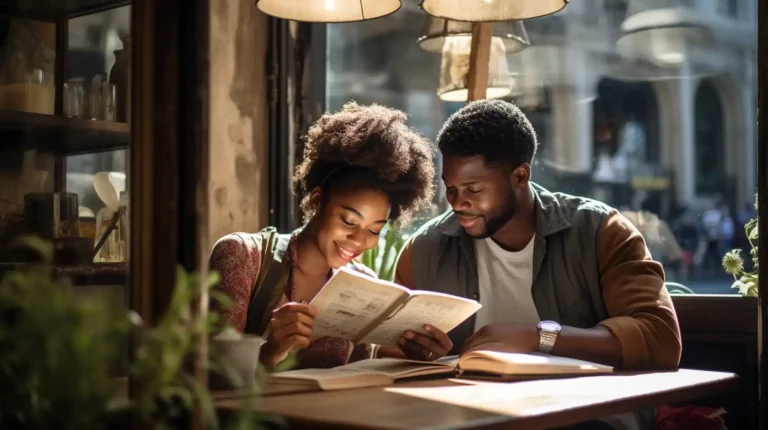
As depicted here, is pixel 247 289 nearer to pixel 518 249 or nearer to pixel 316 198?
pixel 316 198

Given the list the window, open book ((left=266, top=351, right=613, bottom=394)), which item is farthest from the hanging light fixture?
open book ((left=266, top=351, right=613, bottom=394))

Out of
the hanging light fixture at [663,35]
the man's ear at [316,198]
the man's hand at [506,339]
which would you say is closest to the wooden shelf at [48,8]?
the man's ear at [316,198]

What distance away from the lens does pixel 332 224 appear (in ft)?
8.22

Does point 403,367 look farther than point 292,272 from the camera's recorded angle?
No

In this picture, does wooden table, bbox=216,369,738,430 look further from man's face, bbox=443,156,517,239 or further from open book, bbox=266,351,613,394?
man's face, bbox=443,156,517,239

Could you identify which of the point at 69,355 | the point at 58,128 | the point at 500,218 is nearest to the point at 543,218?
the point at 500,218

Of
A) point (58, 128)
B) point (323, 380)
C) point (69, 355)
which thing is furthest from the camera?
point (58, 128)

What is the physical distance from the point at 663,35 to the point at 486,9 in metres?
0.98

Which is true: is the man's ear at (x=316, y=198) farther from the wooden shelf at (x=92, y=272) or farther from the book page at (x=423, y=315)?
the wooden shelf at (x=92, y=272)

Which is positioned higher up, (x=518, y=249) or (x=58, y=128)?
(x=58, y=128)

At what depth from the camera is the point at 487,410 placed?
5.36ft

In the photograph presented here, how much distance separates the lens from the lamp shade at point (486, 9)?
2494 millimetres

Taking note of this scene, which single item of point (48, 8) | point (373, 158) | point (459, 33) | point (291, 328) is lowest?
point (291, 328)

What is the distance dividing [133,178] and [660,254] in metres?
2.36
